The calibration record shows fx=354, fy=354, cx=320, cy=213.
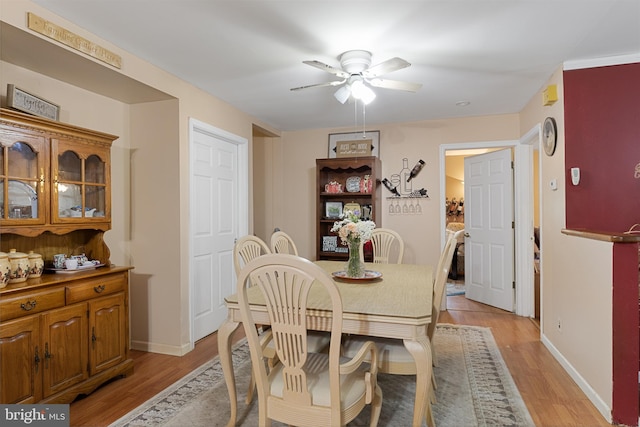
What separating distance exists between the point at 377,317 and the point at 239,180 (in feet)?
9.33

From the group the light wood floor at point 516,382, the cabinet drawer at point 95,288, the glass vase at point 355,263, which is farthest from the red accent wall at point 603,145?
the cabinet drawer at point 95,288

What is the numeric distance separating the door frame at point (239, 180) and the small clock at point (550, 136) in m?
3.03

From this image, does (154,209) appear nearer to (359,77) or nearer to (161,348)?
(161,348)

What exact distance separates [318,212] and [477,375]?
2.62 m

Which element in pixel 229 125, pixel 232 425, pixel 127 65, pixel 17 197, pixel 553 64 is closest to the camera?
pixel 232 425

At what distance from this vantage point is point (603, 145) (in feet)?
8.89

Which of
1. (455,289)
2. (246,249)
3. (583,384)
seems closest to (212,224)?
(246,249)

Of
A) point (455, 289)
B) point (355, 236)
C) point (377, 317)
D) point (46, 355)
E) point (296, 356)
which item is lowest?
point (455, 289)

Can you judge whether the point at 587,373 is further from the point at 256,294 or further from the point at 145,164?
the point at 145,164

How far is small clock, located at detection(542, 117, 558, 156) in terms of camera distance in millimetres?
2963

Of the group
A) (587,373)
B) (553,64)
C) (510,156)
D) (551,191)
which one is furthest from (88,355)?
(510,156)

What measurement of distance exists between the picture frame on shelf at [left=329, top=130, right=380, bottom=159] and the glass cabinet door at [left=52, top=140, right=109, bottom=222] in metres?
2.79

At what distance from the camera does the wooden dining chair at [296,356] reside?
142 cm

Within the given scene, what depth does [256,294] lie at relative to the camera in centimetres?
206
